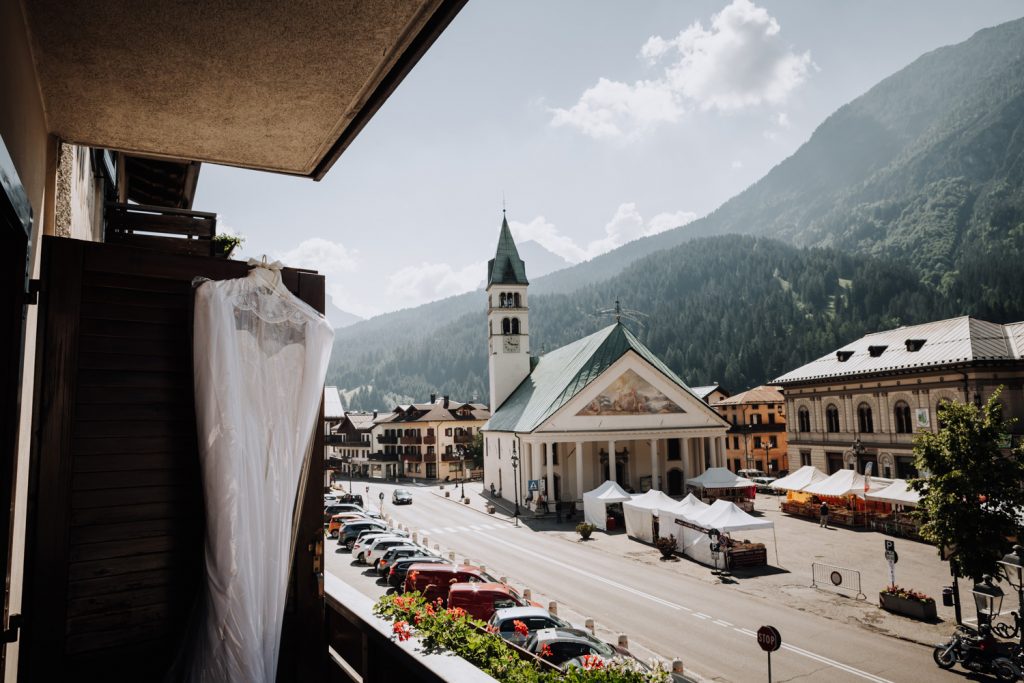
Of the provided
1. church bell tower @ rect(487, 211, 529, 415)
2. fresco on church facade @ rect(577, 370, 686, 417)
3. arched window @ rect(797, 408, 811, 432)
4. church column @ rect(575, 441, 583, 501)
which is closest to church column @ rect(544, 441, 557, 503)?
church column @ rect(575, 441, 583, 501)

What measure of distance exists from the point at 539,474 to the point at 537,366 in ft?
54.4

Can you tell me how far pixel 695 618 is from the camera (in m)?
18.4

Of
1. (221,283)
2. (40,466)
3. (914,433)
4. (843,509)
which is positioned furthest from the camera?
(914,433)

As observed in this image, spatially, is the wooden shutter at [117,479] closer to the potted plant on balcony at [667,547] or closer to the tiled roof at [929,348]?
the potted plant on balcony at [667,547]

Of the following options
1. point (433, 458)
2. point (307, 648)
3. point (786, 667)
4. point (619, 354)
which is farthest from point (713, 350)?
point (307, 648)

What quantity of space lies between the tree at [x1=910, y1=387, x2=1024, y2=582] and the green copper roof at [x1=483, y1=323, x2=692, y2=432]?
25.7m

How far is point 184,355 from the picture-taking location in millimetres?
3996

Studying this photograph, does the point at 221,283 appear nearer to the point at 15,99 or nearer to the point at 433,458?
the point at 15,99

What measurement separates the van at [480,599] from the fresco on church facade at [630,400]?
25248 millimetres

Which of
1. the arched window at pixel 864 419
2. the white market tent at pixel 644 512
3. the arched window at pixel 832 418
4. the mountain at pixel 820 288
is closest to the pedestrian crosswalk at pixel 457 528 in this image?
the white market tent at pixel 644 512

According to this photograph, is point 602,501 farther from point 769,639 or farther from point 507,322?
point 507,322

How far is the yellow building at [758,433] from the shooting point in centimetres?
6856

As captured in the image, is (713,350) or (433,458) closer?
(433,458)

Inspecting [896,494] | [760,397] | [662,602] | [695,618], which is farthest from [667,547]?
[760,397]
